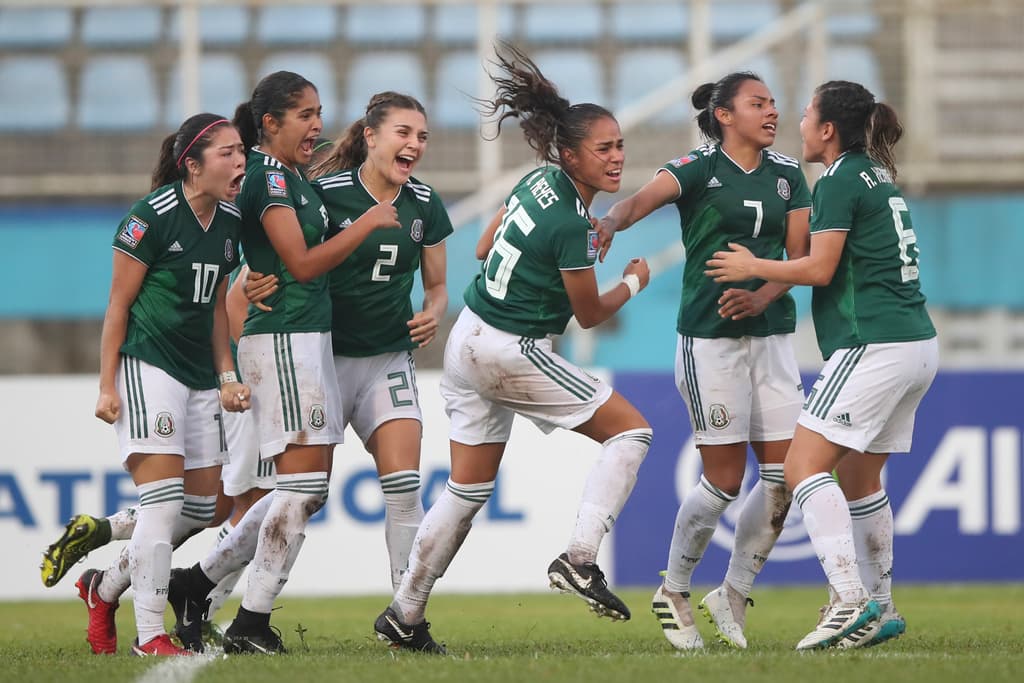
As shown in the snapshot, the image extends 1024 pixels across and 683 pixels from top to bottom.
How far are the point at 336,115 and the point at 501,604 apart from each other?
6.66 m

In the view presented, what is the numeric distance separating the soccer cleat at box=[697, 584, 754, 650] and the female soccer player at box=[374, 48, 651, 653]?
2.84 ft

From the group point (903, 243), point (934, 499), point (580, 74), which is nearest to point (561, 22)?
point (580, 74)

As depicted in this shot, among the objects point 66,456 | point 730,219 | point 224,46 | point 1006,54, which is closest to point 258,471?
Result: point 730,219

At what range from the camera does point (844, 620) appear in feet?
18.5

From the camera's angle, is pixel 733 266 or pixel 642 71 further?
pixel 642 71

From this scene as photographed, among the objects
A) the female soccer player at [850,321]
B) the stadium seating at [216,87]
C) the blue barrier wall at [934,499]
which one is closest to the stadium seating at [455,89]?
the stadium seating at [216,87]

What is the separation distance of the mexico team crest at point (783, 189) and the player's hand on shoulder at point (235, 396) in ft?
7.77

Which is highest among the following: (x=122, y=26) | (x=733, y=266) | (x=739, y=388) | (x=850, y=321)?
(x=122, y=26)

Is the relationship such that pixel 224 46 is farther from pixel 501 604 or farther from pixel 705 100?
pixel 705 100

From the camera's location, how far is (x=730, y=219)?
20.4 feet

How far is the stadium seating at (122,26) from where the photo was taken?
15.2 meters

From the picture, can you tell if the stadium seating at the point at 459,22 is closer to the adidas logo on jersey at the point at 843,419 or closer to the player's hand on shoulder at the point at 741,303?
the player's hand on shoulder at the point at 741,303

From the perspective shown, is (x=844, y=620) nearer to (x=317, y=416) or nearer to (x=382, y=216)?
(x=317, y=416)

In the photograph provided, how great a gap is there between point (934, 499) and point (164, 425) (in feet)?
20.9
